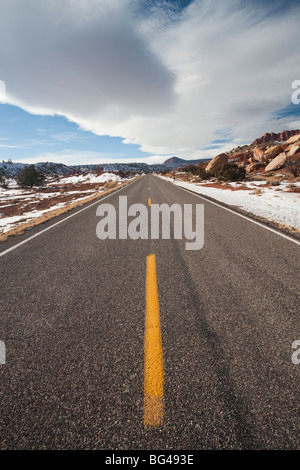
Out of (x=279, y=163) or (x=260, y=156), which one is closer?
(x=279, y=163)

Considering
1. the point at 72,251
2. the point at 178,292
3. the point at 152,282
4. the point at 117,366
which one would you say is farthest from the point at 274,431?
the point at 72,251

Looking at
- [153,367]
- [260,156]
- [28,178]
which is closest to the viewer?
[153,367]

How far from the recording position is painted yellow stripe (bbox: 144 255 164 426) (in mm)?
1453

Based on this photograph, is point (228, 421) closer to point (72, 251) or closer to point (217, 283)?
point (217, 283)

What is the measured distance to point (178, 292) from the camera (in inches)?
112

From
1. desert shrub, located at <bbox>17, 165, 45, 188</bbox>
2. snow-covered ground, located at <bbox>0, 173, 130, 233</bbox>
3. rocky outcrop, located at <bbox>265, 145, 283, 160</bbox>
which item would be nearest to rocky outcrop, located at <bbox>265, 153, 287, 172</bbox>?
rocky outcrop, located at <bbox>265, 145, 283, 160</bbox>

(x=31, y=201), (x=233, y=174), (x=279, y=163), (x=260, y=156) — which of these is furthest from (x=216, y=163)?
(x=31, y=201)

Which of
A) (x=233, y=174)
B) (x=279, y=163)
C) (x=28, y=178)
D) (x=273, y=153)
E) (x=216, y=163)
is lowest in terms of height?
(x=233, y=174)

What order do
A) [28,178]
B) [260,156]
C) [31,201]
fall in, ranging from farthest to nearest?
[28,178], [260,156], [31,201]

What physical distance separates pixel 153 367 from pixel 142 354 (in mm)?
170

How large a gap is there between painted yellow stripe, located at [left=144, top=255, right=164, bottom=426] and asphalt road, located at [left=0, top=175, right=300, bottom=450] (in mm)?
44

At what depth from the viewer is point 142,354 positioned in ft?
6.30

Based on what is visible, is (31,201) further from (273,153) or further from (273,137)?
(273,137)
